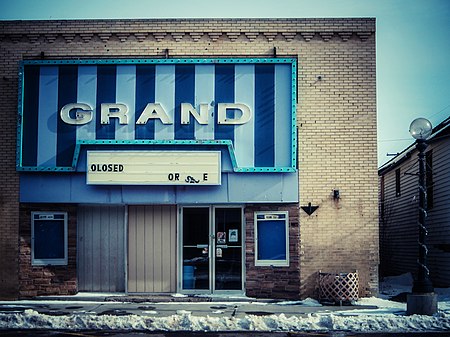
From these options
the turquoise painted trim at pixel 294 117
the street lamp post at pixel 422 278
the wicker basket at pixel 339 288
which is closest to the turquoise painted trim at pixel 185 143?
the turquoise painted trim at pixel 294 117

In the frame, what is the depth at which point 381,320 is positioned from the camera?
1170 cm

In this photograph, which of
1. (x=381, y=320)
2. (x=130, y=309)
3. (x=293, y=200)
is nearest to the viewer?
(x=381, y=320)

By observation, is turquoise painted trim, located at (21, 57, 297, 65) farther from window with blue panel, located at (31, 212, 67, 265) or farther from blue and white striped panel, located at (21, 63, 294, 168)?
window with blue panel, located at (31, 212, 67, 265)

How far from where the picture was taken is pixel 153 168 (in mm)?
15516

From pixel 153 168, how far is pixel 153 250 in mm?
2238

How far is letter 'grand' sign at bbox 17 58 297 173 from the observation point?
51.5 ft

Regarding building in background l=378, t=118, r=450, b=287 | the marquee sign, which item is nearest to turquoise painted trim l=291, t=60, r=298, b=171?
the marquee sign

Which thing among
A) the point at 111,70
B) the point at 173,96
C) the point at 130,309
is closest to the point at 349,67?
the point at 173,96

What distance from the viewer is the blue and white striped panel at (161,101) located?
620 inches

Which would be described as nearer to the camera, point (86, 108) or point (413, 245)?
point (86, 108)

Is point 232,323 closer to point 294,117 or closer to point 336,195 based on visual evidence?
point 336,195

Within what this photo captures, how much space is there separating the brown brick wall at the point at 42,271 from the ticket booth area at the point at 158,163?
0.40ft

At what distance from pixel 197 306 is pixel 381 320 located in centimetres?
464

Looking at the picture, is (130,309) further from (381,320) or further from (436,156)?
(436,156)
